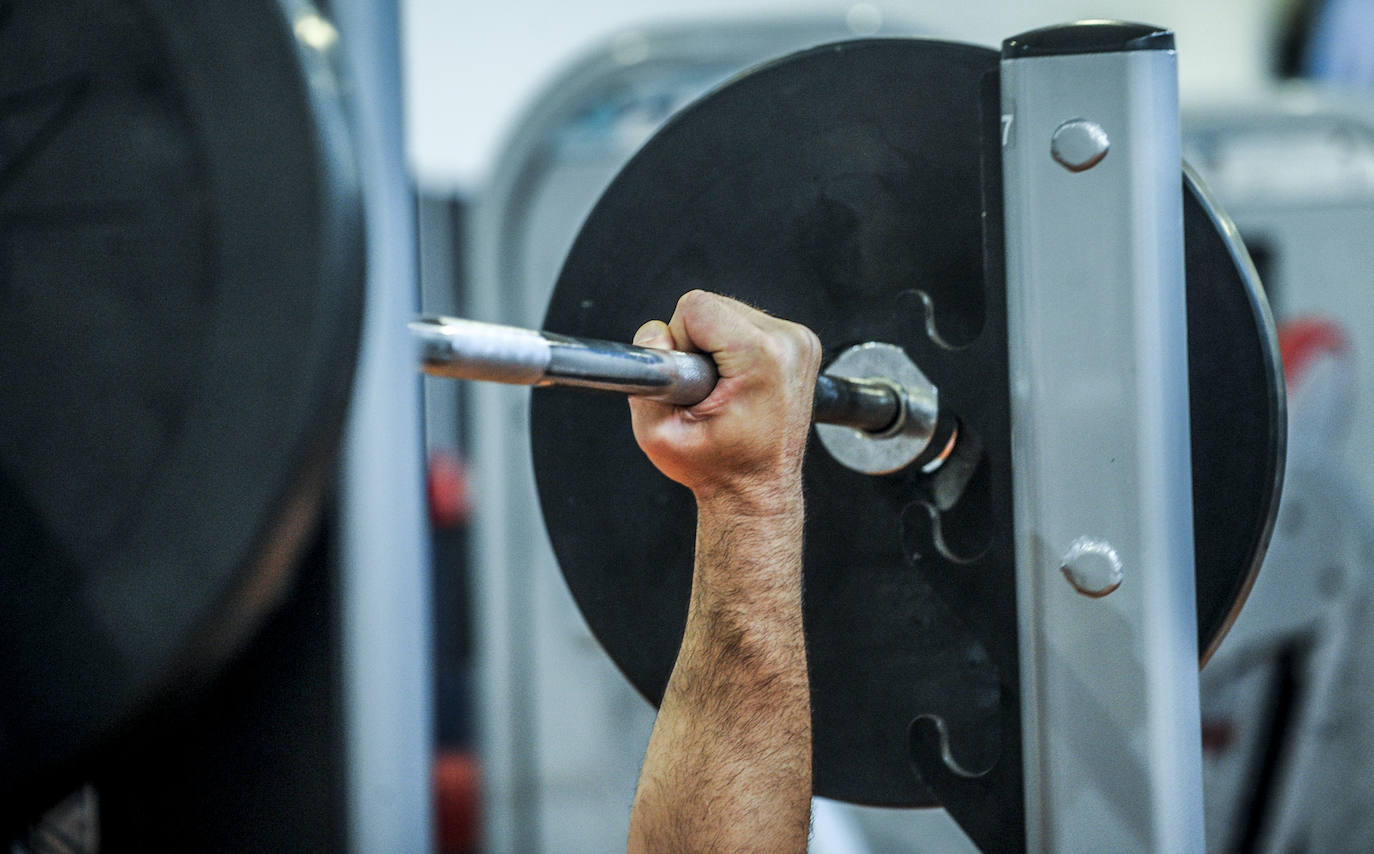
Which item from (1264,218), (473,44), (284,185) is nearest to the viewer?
(284,185)

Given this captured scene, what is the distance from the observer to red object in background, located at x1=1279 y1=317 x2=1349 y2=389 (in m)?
1.83

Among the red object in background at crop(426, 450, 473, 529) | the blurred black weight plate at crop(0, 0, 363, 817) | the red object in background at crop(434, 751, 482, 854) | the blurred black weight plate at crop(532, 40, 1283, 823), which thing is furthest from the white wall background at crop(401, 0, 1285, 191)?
the blurred black weight plate at crop(0, 0, 363, 817)

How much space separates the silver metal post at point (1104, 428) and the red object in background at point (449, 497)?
2.49 m

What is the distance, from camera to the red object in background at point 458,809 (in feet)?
8.13

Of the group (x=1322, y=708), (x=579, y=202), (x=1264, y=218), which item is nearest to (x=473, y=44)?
(x=579, y=202)

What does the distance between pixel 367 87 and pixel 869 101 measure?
1.14 feet

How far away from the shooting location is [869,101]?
623 mm

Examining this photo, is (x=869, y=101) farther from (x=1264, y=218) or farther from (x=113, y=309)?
(x=1264, y=218)

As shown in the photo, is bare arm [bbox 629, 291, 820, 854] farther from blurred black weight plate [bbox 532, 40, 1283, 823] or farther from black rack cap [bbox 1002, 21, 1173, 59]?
black rack cap [bbox 1002, 21, 1173, 59]

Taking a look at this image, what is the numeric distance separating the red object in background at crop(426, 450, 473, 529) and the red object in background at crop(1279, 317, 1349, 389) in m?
1.87

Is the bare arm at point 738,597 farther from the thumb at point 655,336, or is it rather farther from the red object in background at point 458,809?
the red object in background at point 458,809

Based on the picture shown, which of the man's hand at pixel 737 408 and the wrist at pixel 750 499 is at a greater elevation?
the man's hand at pixel 737 408

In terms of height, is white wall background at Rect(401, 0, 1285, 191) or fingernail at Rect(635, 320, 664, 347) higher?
white wall background at Rect(401, 0, 1285, 191)

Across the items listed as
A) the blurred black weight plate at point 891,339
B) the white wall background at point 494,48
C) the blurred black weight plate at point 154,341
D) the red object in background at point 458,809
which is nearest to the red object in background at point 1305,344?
the white wall background at point 494,48
